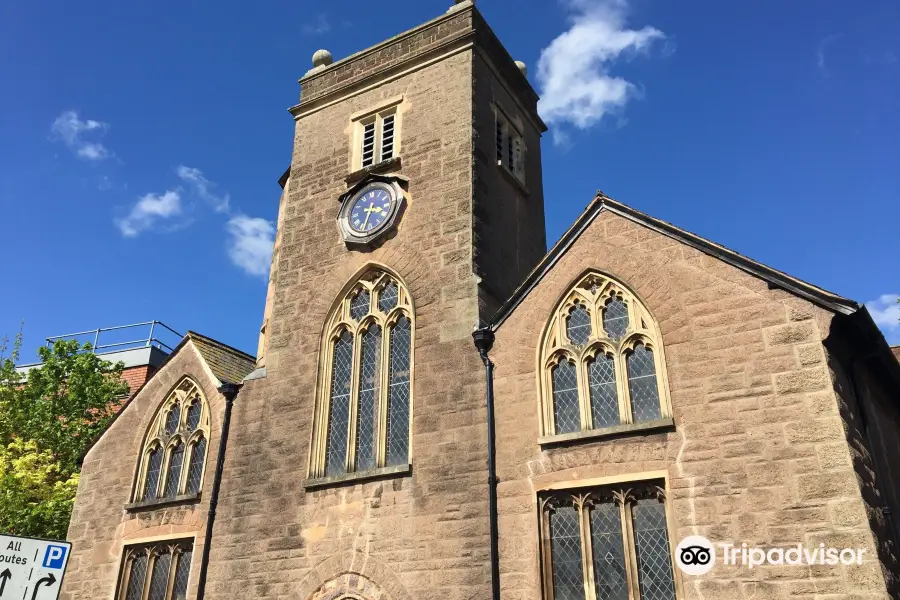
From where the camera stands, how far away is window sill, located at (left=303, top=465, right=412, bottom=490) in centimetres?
1268

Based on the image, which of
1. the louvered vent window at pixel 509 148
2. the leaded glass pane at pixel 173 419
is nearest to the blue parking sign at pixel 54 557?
the leaded glass pane at pixel 173 419

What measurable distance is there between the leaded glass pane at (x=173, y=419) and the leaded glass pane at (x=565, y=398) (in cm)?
840

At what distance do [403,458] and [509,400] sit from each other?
2225 mm

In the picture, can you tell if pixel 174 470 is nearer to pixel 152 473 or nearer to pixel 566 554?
pixel 152 473

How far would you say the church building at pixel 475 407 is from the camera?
33.3ft

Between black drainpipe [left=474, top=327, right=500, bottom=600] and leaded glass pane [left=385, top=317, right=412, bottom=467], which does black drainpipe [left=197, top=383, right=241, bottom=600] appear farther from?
black drainpipe [left=474, top=327, right=500, bottom=600]

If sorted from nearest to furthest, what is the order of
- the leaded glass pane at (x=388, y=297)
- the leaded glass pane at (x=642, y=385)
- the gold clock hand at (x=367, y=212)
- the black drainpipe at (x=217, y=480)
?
the leaded glass pane at (x=642, y=385) < the black drainpipe at (x=217, y=480) < the leaded glass pane at (x=388, y=297) < the gold clock hand at (x=367, y=212)

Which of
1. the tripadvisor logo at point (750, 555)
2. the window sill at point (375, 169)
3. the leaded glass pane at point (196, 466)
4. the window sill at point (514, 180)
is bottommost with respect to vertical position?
the tripadvisor logo at point (750, 555)

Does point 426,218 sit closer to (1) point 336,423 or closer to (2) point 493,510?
(1) point 336,423

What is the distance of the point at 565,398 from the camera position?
39.7 ft

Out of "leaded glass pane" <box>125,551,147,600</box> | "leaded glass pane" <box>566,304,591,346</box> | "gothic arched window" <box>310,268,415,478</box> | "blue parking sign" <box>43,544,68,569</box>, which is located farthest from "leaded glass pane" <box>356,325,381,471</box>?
"blue parking sign" <box>43,544,68,569</box>

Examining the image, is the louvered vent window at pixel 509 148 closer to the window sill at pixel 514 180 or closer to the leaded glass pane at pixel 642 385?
the window sill at pixel 514 180

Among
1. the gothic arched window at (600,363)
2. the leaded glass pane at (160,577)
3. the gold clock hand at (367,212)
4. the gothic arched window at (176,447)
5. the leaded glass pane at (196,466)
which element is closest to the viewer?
the gothic arched window at (600,363)

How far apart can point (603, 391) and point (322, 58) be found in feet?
39.4
